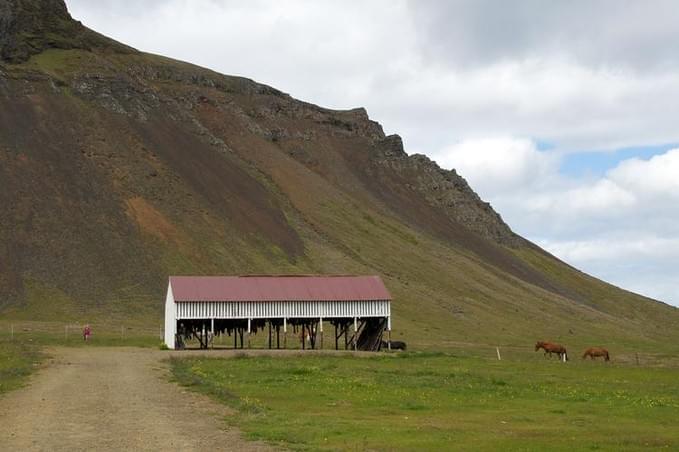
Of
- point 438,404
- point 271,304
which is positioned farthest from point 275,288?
point 438,404

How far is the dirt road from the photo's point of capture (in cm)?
1877

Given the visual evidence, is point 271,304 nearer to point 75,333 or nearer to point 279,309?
point 279,309

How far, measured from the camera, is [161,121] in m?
119

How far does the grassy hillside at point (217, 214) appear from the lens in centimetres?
8450

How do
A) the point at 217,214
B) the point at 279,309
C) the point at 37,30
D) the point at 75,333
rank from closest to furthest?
the point at 279,309, the point at 75,333, the point at 217,214, the point at 37,30

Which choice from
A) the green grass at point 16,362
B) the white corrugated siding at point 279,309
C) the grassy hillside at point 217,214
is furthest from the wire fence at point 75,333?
the white corrugated siding at point 279,309

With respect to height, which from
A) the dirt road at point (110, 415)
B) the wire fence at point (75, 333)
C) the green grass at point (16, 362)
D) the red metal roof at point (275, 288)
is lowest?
the dirt road at point (110, 415)

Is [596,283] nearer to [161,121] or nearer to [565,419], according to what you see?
[161,121]

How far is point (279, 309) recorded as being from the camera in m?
62.2

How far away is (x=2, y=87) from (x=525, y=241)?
10756 cm

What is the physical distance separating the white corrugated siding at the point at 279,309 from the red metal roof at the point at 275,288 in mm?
327

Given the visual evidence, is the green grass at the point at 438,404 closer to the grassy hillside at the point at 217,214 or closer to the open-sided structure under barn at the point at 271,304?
the open-sided structure under barn at the point at 271,304

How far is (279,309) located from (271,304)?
2.28ft

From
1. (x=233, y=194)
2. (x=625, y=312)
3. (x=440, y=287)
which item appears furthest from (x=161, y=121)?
(x=625, y=312)
